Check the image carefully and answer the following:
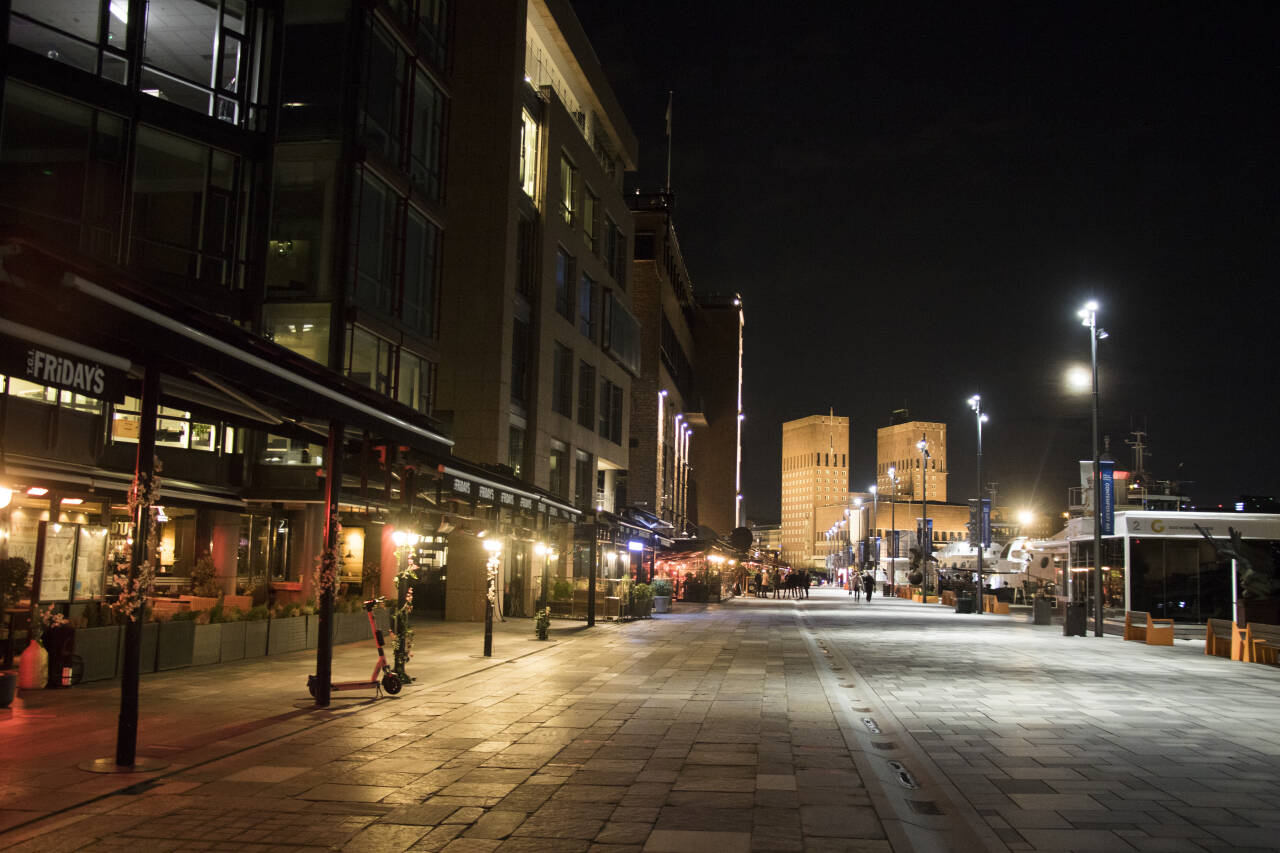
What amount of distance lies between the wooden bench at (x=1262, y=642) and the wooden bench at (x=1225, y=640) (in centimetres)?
27

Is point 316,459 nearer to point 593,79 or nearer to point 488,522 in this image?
point 488,522

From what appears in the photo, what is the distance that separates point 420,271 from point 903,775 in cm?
2323

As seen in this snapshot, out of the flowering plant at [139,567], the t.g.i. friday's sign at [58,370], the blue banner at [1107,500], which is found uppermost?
the blue banner at [1107,500]

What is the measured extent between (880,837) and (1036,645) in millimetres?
22657

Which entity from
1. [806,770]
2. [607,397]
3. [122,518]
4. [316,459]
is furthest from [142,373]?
[607,397]

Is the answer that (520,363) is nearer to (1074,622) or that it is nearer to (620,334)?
(620,334)

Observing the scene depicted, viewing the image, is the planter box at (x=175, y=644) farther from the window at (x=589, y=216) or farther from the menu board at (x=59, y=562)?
the window at (x=589, y=216)

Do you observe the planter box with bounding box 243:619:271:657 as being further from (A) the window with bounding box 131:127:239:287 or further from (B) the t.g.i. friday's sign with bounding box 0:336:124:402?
(B) the t.g.i. friday's sign with bounding box 0:336:124:402

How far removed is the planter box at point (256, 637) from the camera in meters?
18.6

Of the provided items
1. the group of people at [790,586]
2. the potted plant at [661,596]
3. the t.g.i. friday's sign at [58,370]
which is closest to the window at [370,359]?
the potted plant at [661,596]

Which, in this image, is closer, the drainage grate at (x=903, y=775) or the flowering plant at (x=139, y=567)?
the drainage grate at (x=903, y=775)

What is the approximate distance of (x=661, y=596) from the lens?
42.7 metres

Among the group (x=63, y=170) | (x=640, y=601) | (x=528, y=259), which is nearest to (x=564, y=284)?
(x=528, y=259)

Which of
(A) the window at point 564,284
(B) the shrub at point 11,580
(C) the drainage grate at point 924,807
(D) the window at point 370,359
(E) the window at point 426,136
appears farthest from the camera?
(A) the window at point 564,284
